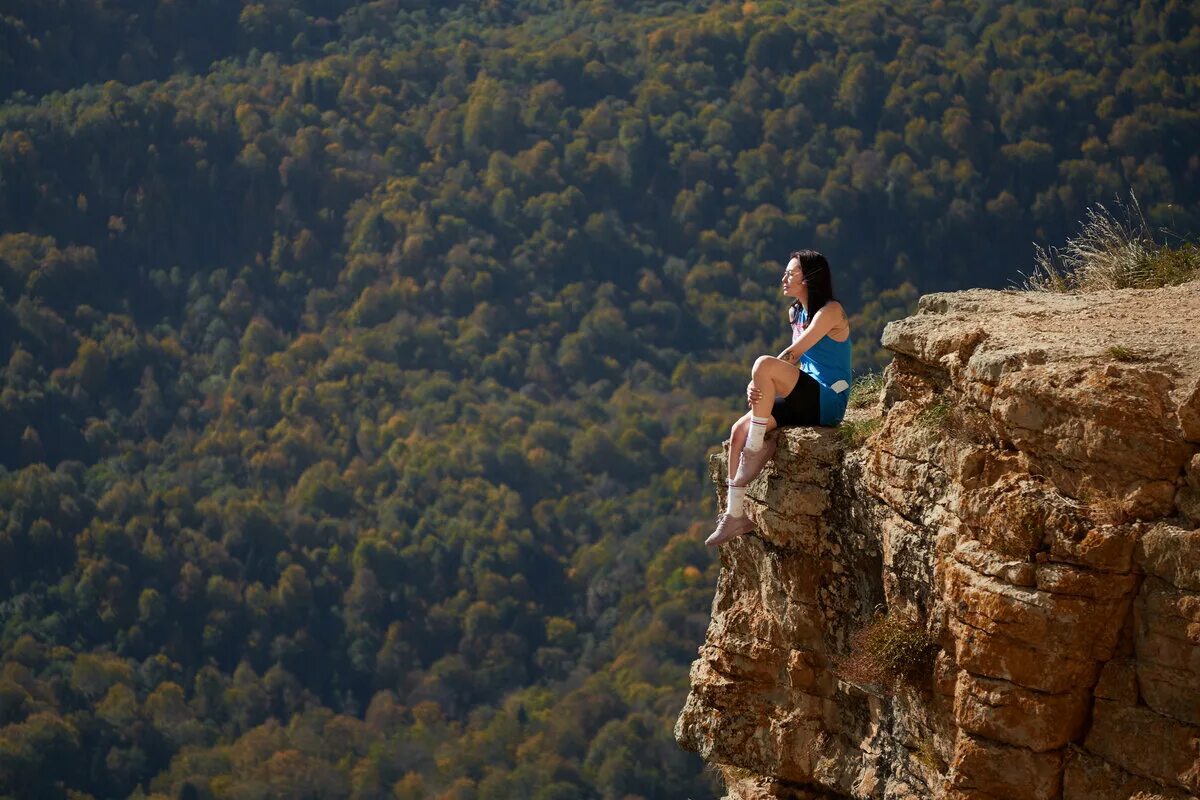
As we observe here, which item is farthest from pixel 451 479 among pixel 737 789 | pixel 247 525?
pixel 737 789

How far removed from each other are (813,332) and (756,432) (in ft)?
2.13

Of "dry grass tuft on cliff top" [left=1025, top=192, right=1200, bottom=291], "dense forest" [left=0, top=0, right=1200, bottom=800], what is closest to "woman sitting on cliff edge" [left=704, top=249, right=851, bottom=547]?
"dry grass tuft on cliff top" [left=1025, top=192, right=1200, bottom=291]

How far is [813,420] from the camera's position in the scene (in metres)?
9.12

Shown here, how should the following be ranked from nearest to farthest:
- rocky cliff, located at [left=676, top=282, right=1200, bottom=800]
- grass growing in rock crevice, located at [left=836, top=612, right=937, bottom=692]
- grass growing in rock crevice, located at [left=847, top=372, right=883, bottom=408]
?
1. rocky cliff, located at [left=676, top=282, right=1200, bottom=800]
2. grass growing in rock crevice, located at [left=836, top=612, right=937, bottom=692]
3. grass growing in rock crevice, located at [left=847, top=372, right=883, bottom=408]

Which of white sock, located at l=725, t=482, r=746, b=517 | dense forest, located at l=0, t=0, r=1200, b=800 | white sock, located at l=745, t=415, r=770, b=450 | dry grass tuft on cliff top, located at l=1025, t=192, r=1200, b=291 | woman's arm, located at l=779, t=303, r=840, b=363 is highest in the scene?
woman's arm, located at l=779, t=303, r=840, b=363

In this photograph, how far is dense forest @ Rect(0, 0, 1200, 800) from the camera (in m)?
77.3

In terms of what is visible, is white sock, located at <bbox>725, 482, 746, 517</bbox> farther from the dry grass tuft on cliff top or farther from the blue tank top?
the dry grass tuft on cliff top

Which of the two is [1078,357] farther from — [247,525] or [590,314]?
[590,314]

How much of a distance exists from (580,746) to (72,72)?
70534mm

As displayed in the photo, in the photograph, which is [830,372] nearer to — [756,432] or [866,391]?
[756,432]

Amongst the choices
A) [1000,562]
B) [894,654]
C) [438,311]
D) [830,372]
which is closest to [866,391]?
[830,372]

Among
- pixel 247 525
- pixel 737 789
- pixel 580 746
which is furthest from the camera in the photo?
pixel 247 525

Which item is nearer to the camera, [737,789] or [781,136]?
[737,789]

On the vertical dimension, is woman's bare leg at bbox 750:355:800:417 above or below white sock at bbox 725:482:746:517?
above
